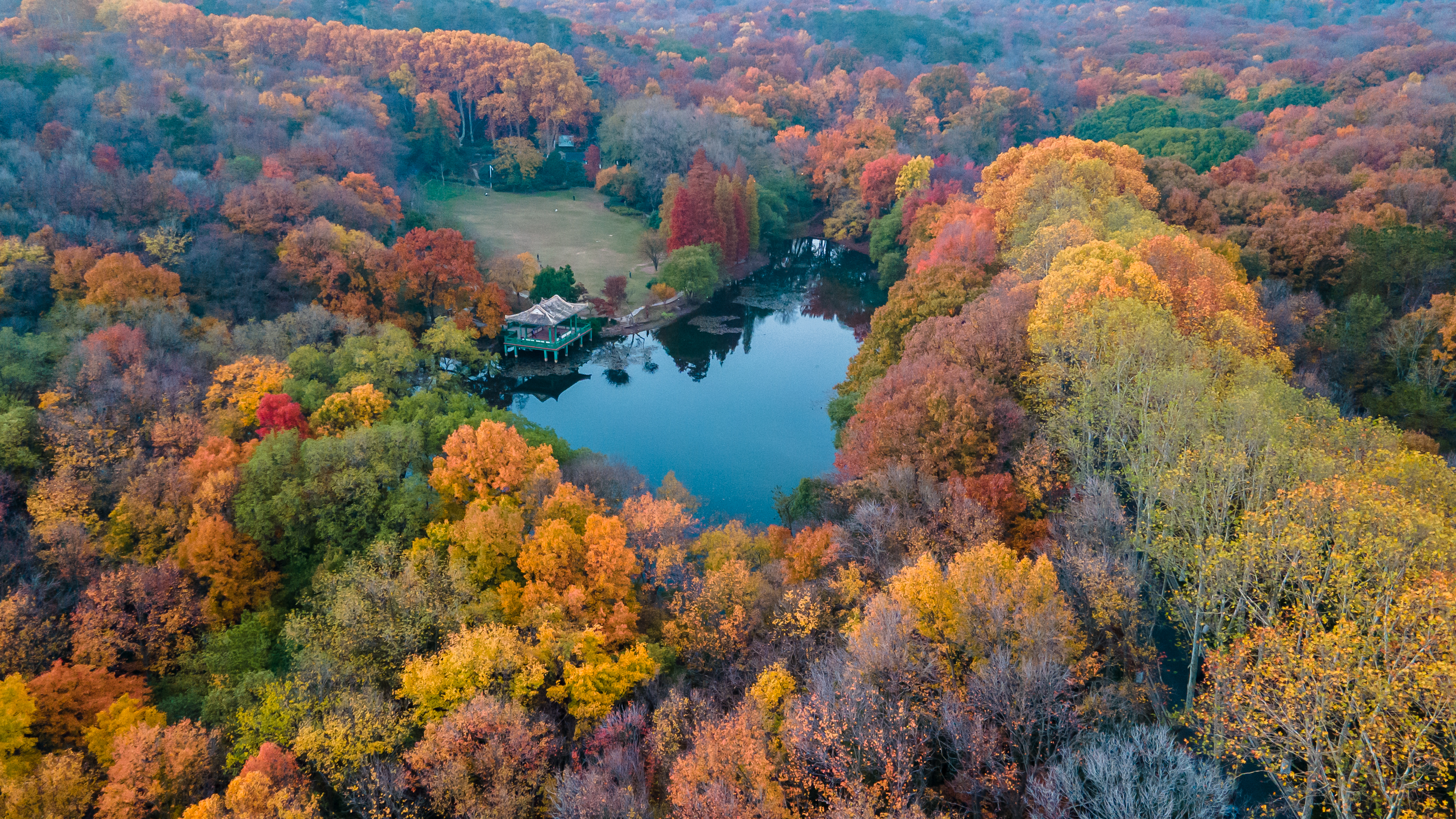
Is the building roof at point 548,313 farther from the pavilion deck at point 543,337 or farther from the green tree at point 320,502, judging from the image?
the green tree at point 320,502

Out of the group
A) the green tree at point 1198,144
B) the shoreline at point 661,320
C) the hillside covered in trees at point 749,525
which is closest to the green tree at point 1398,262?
the hillside covered in trees at point 749,525

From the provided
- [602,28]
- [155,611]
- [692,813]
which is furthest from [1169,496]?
[602,28]

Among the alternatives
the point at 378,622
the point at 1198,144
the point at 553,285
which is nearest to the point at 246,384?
the point at 378,622

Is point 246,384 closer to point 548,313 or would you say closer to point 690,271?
point 548,313

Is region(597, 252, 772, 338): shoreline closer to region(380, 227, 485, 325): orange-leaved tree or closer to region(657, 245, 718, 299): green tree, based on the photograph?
region(657, 245, 718, 299): green tree

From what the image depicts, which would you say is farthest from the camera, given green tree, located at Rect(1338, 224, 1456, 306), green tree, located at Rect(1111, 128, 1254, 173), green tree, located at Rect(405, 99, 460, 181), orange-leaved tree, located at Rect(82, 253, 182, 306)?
green tree, located at Rect(405, 99, 460, 181)

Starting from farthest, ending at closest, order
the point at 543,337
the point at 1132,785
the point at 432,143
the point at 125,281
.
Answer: the point at 432,143 → the point at 543,337 → the point at 125,281 → the point at 1132,785

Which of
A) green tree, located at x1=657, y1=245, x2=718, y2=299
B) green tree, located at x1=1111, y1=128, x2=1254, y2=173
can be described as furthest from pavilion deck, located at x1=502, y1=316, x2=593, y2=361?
green tree, located at x1=1111, y1=128, x2=1254, y2=173
